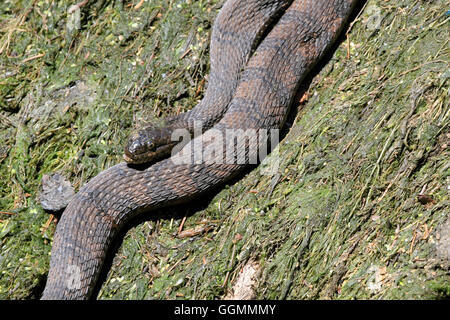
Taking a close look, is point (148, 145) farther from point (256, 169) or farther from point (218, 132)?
point (256, 169)

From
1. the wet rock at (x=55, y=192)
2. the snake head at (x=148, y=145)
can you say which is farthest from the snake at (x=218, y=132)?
the wet rock at (x=55, y=192)

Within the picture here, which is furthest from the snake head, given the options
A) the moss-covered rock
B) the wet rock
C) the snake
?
the wet rock

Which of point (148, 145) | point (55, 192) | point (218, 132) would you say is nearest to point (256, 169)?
point (218, 132)

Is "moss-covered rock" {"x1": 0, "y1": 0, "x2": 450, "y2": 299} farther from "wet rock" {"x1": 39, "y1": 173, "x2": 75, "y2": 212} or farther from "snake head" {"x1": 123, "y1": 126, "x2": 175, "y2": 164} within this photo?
"snake head" {"x1": 123, "y1": 126, "x2": 175, "y2": 164}

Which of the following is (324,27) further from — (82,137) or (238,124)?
(82,137)

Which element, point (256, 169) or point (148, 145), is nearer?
point (148, 145)

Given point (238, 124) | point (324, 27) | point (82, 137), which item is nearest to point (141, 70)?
point (82, 137)

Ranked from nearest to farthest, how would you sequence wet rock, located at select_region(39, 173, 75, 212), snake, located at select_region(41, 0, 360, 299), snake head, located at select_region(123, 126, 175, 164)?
1. snake, located at select_region(41, 0, 360, 299)
2. snake head, located at select_region(123, 126, 175, 164)
3. wet rock, located at select_region(39, 173, 75, 212)
